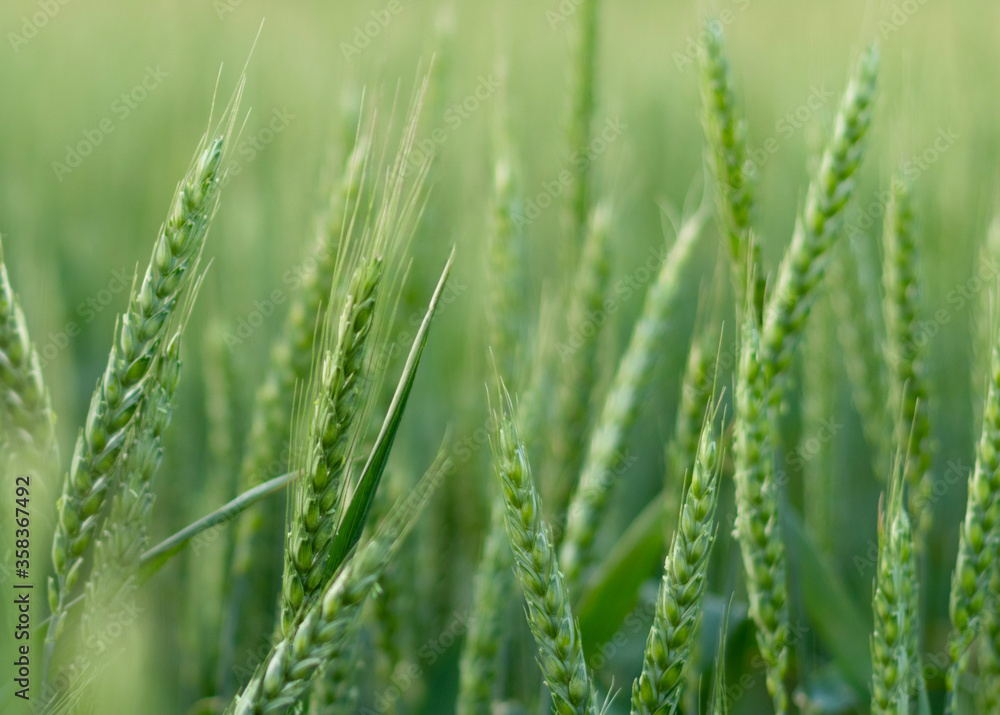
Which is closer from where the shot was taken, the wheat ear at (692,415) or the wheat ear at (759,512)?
the wheat ear at (759,512)

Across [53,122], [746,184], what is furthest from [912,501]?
[53,122]

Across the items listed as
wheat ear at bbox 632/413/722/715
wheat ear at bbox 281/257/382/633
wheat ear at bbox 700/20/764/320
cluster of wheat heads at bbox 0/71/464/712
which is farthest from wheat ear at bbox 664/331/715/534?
wheat ear at bbox 281/257/382/633

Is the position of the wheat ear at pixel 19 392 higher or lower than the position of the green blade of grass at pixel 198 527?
higher

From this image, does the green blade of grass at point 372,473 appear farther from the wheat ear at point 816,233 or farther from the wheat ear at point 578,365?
the wheat ear at point 578,365

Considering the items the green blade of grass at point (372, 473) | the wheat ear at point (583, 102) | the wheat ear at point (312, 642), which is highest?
the wheat ear at point (583, 102)

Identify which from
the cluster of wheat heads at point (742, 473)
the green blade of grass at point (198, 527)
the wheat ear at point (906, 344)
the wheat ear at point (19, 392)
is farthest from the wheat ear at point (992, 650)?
the wheat ear at point (19, 392)

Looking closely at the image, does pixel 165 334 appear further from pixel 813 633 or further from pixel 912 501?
pixel 813 633

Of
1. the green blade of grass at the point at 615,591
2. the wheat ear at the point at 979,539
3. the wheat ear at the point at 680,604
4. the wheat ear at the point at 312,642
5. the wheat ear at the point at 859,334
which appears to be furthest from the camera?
the wheat ear at the point at 859,334
